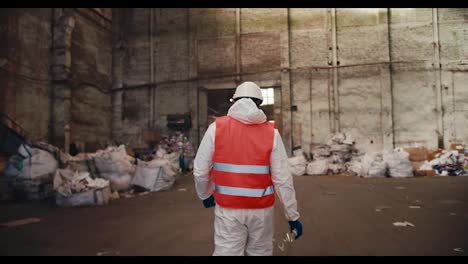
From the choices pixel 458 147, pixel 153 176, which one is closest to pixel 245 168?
pixel 153 176

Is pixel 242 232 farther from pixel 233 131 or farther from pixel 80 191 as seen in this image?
pixel 80 191

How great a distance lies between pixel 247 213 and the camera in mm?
1732

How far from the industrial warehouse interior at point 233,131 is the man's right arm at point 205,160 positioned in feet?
0.04

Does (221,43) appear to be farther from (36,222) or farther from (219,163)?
(219,163)

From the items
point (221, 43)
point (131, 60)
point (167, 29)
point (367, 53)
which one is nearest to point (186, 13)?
point (167, 29)

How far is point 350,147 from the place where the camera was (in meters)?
8.59

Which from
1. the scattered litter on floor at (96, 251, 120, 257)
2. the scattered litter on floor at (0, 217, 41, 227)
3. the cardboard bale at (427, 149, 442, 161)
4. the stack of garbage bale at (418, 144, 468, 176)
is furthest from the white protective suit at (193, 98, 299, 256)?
the cardboard bale at (427, 149, 442, 161)

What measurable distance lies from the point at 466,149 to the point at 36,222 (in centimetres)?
908

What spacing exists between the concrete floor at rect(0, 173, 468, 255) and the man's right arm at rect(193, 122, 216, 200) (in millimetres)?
857

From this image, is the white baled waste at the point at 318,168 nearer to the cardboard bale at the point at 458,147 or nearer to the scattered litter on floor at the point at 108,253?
the cardboard bale at the point at 458,147

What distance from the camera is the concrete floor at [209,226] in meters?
2.53

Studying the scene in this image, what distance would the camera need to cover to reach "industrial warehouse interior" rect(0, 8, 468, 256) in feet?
7.95

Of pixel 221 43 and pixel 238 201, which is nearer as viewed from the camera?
pixel 238 201

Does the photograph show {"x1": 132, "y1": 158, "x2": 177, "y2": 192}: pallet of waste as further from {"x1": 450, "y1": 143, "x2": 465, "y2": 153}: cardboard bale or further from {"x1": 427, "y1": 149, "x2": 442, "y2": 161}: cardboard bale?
{"x1": 450, "y1": 143, "x2": 465, "y2": 153}: cardboard bale
